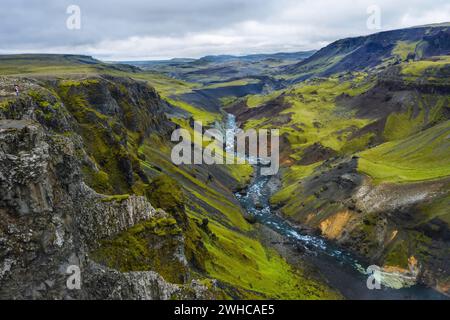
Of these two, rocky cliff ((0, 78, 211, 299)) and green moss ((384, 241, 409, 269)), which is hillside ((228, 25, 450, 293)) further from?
rocky cliff ((0, 78, 211, 299))

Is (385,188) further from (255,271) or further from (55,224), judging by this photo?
(55,224)

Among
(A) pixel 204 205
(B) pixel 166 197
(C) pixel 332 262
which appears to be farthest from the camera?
(A) pixel 204 205

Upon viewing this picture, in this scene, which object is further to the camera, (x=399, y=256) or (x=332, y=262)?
(x=332, y=262)

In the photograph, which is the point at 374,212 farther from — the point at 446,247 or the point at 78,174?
the point at 78,174

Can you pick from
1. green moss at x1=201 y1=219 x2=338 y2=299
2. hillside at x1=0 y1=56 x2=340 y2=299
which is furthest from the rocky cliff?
green moss at x1=201 y1=219 x2=338 y2=299

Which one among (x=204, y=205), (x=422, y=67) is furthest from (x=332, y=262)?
(x=422, y=67)

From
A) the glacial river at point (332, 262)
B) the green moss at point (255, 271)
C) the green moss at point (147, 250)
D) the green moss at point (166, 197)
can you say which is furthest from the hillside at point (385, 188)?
the green moss at point (147, 250)

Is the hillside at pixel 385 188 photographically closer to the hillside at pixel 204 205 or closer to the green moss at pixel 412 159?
the green moss at pixel 412 159

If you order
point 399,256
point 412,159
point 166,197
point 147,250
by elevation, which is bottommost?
point 399,256
